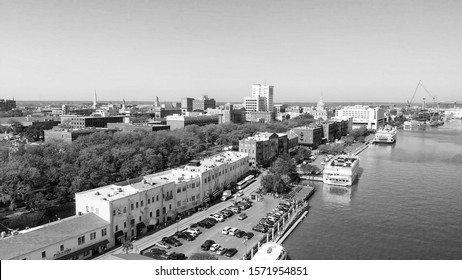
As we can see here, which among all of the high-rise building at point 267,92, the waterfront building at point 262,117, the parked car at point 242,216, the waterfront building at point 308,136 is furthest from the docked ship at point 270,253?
the high-rise building at point 267,92

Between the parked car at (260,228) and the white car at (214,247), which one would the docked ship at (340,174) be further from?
the white car at (214,247)

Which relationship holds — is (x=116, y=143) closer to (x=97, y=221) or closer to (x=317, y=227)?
(x=97, y=221)

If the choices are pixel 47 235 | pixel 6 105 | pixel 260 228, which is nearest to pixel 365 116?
pixel 260 228

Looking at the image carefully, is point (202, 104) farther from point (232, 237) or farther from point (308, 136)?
point (232, 237)

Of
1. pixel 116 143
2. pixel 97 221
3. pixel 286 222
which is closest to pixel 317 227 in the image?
pixel 286 222

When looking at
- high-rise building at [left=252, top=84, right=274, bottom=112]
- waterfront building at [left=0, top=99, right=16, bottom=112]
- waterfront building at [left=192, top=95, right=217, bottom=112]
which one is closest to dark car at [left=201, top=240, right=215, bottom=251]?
waterfront building at [left=192, top=95, right=217, bottom=112]
